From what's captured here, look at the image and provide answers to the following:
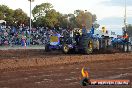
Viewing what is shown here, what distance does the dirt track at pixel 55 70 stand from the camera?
1105 cm

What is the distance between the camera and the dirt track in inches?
435

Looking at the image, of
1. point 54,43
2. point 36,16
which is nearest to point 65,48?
point 54,43

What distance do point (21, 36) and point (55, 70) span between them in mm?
25507

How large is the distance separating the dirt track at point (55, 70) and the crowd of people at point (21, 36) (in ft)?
57.4

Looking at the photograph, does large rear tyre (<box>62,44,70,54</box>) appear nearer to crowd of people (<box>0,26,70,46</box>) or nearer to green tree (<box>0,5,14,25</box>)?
crowd of people (<box>0,26,70,46</box>)

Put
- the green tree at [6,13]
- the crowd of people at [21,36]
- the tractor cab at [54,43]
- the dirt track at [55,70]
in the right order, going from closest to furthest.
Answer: the dirt track at [55,70] → the tractor cab at [54,43] → the crowd of people at [21,36] → the green tree at [6,13]

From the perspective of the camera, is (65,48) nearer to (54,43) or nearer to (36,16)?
(54,43)

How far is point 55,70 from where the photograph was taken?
50.7 feet

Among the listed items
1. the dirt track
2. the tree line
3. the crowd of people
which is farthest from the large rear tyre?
the tree line

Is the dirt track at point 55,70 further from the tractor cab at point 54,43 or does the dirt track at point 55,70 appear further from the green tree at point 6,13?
the green tree at point 6,13

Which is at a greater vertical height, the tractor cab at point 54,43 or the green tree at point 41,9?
the green tree at point 41,9

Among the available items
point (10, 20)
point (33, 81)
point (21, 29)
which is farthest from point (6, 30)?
point (33, 81)


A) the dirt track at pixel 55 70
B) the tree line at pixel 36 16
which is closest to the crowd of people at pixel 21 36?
the tree line at pixel 36 16

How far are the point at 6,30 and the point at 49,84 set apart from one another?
3112cm
